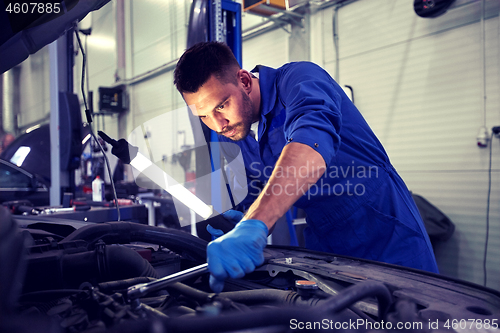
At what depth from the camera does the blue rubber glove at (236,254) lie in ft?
2.24

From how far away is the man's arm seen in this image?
76cm

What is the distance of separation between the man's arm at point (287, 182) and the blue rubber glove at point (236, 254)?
2.3 inches

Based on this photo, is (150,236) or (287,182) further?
(150,236)

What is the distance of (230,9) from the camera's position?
Answer: 2322 mm

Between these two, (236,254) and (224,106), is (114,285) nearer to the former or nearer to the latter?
(236,254)

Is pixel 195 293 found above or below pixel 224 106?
below

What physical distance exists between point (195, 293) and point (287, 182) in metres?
0.32

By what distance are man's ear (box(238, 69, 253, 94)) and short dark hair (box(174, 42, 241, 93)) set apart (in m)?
0.05

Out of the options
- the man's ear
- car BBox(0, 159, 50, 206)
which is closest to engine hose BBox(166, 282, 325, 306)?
the man's ear

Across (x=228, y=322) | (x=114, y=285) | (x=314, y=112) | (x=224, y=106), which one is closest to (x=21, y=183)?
(x=224, y=106)

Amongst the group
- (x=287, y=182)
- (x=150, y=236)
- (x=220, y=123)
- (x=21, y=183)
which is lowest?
(x=150, y=236)

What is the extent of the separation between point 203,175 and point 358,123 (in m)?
1.55

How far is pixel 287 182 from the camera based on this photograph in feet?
2.57

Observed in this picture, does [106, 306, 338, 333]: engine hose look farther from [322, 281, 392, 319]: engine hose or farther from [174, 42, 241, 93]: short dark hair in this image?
[174, 42, 241, 93]: short dark hair
